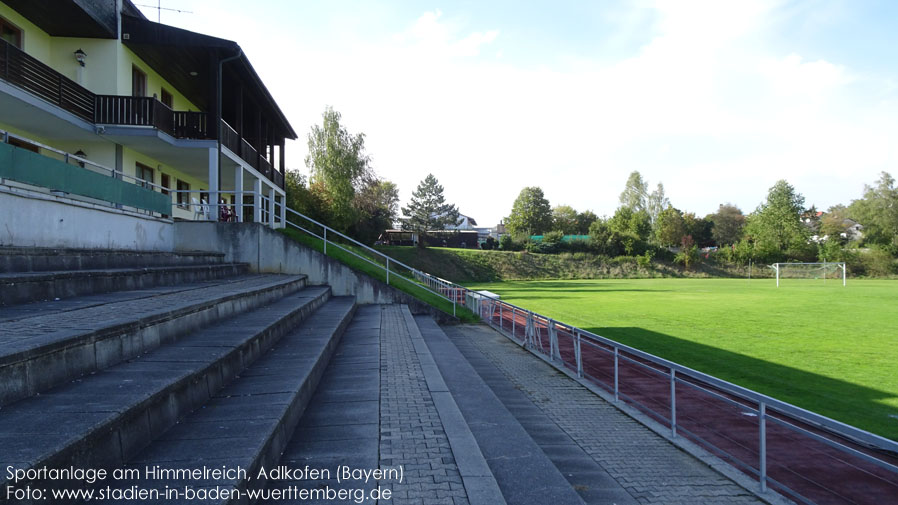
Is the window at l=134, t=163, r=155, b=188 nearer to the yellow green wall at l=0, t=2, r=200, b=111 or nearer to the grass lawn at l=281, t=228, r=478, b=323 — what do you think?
the yellow green wall at l=0, t=2, r=200, b=111

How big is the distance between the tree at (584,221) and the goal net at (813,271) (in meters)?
35.9

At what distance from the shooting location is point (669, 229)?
272 ft

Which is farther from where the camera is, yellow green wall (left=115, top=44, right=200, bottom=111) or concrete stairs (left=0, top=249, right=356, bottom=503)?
yellow green wall (left=115, top=44, right=200, bottom=111)

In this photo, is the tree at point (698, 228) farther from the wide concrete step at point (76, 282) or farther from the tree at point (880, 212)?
the wide concrete step at point (76, 282)

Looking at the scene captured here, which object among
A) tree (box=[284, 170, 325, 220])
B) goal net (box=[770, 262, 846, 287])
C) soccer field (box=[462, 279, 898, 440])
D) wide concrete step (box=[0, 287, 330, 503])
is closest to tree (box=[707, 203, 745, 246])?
goal net (box=[770, 262, 846, 287])

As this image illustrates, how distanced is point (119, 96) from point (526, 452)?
16.4m

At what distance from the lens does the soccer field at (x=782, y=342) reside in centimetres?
914

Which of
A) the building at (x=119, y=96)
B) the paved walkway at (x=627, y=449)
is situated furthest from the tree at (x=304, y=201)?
the paved walkway at (x=627, y=449)

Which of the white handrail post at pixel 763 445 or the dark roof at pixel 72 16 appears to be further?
the dark roof at pixel 72 16

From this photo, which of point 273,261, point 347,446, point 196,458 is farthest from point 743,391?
point 273,261

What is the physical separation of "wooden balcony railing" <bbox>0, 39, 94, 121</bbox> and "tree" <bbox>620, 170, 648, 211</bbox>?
3551 inches

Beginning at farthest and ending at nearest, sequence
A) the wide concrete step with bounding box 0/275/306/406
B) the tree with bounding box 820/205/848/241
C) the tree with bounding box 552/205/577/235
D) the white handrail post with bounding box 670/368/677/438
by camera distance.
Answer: the tree with bounding box 552/205/577/235
the tree with bounding box 820/205/848/241
the white handrail post with bounding box 670/368/677/438
the wide concrete step with bounding box 0/275/306/406

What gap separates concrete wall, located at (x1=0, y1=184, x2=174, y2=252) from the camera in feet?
24.3

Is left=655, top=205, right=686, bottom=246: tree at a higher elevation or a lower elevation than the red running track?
higher
